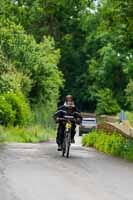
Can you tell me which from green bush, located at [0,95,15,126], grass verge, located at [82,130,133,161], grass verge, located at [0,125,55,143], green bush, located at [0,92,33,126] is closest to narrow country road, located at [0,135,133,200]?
grass verge, located at [82,130,133,161]

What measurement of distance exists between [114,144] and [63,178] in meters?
8.40

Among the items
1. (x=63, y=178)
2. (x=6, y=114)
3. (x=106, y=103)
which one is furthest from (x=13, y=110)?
(x=106, y=103)

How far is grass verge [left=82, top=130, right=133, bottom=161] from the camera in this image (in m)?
19.6

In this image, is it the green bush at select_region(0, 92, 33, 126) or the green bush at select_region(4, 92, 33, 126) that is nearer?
the green bush at select_region(0, 92, 33, 126)

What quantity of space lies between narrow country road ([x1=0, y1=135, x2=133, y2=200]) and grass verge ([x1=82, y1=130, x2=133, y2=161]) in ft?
4.09

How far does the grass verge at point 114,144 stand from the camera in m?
19.6

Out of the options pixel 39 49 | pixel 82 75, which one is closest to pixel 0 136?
pixel 39 49

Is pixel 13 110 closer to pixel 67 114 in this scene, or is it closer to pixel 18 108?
pixel 18 108

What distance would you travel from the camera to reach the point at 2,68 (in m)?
27.0

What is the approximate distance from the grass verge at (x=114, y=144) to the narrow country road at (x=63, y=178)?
125 centimetres

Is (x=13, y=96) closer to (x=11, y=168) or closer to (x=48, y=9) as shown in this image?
(x=48, y=9)

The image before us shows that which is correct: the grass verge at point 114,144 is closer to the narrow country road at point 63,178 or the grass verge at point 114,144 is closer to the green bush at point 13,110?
the narrow country road at point 63,178

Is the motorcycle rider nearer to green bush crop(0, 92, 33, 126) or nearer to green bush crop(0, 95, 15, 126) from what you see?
green bush crop(0, 92, 33, 126)

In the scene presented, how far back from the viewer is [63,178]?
43.1ft
